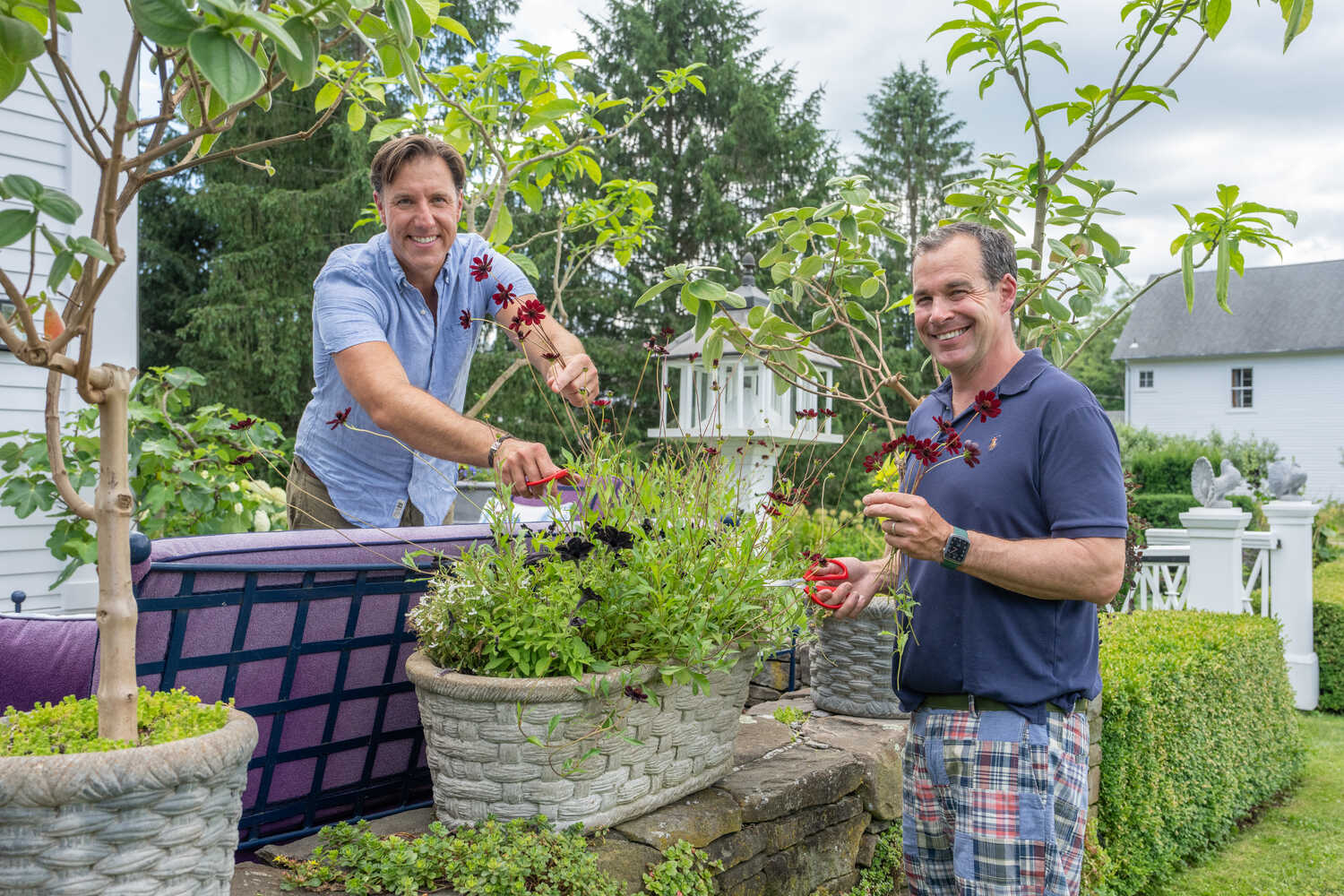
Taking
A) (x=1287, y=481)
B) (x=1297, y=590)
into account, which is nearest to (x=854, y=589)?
(x=1297, y=590)

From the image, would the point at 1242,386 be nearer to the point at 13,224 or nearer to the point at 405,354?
the point at 405,354

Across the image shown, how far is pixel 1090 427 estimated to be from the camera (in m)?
1.76

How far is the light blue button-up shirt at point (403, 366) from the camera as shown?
224cm

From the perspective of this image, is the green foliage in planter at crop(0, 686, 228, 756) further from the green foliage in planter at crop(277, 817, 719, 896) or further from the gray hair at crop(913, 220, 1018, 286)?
the gray hair at crop(913, 220, 1018, 286)

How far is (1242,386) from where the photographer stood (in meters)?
25.3

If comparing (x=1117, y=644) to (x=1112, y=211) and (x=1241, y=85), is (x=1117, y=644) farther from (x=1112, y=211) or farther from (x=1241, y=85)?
(x=1241, y=85)

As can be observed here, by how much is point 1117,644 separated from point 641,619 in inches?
130

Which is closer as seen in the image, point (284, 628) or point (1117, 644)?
point (284, 628)

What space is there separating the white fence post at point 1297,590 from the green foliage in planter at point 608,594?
21.5 ft

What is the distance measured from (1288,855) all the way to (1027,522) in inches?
143

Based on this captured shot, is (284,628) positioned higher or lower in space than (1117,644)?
higher

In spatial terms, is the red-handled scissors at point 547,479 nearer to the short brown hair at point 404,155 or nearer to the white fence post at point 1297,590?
the short brown hair at point 404,155

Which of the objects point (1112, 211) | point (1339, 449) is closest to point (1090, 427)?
point (1112, 211)

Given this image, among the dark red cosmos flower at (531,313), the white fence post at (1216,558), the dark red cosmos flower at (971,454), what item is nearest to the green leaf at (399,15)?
the dark red cosmos flower at (531,313)
